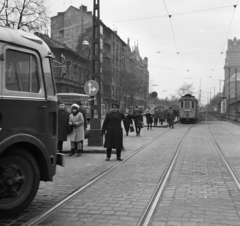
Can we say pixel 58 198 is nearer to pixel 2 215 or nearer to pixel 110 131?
pixel 2 215

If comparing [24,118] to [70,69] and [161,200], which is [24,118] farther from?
[70,69]

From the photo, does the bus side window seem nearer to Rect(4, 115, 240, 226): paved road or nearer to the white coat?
Rect(4, 115, 240, 226): paved road

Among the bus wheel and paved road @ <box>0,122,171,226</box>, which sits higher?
the bus wheel

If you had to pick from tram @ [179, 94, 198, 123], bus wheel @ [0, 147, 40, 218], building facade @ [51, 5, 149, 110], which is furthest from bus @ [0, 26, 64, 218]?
building facade @ [51, 5, 149, 110]

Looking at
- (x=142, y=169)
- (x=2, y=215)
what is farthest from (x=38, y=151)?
(x=142, y=169)

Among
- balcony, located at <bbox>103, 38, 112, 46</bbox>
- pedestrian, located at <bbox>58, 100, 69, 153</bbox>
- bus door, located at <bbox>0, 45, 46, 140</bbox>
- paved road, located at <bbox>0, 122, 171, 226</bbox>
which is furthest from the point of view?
balcony, located at <bbox>103, 38, 112, 46</bbox>

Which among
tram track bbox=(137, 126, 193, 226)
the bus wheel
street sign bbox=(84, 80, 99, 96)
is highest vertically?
street sign bbox=(84, 80, 99, 96)

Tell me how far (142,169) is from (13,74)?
→ 15.5ft

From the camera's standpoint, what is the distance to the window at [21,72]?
4.20 m

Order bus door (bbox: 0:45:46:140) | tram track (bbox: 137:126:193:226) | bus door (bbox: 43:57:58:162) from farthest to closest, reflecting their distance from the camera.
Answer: bus door (bbox: 43:57:58:162) → tram track (bbox: 137:126:193:226) → bus door (bbox: 0:45:46:140)

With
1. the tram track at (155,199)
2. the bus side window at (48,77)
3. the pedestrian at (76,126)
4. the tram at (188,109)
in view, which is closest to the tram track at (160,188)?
the tram track at (155,199)

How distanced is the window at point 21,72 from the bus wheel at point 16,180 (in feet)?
2.62

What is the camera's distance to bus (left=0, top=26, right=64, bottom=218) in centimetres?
414

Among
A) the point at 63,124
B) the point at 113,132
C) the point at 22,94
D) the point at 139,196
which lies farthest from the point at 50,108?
the point at 63,124
